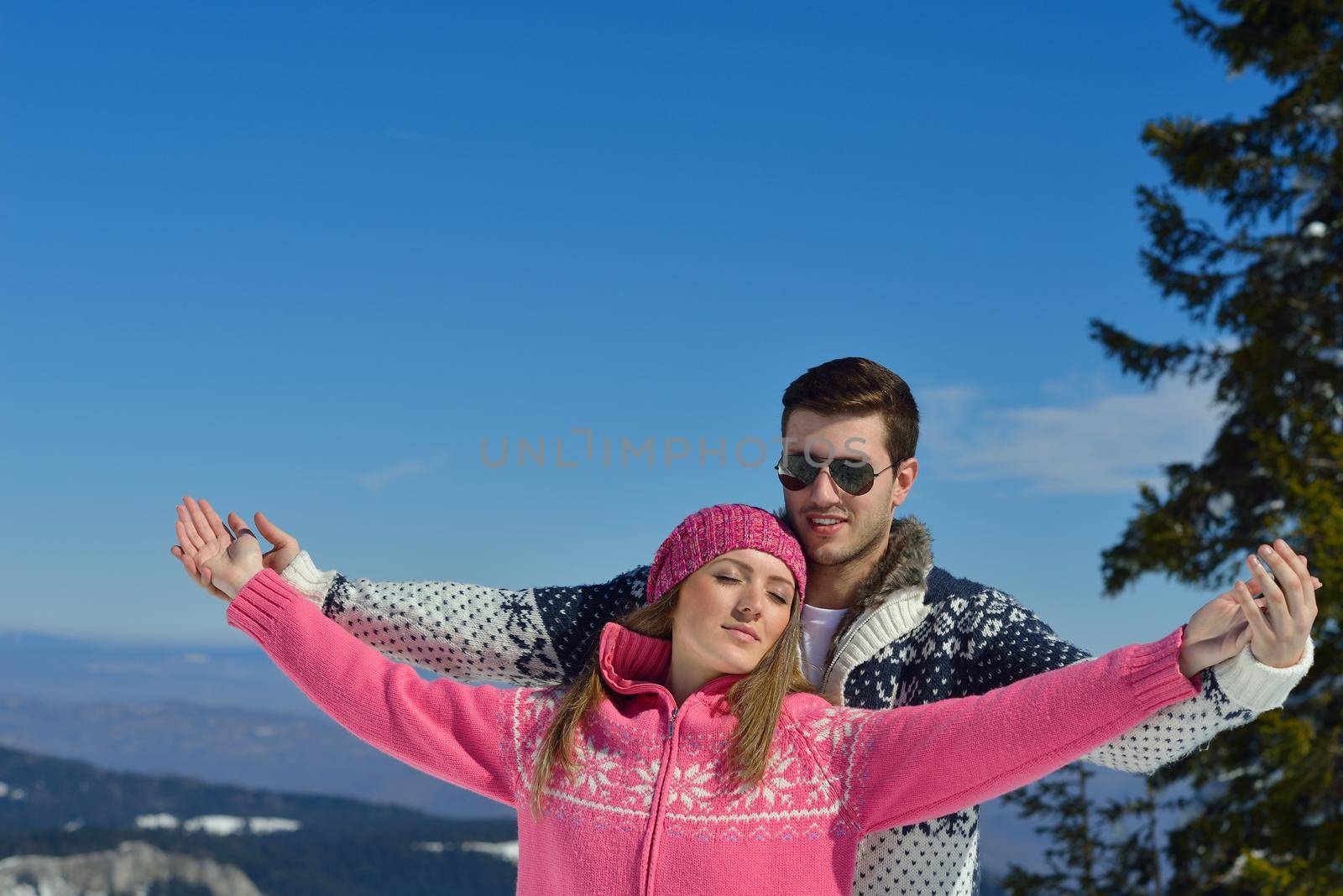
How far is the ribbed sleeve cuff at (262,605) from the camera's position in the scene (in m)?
3.54

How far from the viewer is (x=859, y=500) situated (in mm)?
3656

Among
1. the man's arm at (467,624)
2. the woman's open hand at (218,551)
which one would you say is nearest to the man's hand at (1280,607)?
the man's arm at (467,624)

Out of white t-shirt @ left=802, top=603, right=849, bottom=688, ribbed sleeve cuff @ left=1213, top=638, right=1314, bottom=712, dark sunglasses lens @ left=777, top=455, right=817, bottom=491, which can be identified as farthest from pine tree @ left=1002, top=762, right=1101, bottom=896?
ribbed sleeve cuff @ left=1213, top=638, right=1314, bottom=712

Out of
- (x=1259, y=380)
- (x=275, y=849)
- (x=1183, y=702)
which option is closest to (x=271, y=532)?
(x=1183, y=702)

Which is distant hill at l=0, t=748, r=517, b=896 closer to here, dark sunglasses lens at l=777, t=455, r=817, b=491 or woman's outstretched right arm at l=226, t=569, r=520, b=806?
woman's outstretched right arm at l=226, t=569, r=520, b=806

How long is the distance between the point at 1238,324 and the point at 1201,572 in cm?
283

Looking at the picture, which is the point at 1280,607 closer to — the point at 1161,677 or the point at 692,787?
the point at 1161,677

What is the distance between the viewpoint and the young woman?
288 cm

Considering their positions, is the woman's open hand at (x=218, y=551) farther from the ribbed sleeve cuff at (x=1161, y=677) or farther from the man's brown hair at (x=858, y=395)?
the ribbed sleeve cuff at (x=1161, y=677)

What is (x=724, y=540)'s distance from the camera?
11.0ft

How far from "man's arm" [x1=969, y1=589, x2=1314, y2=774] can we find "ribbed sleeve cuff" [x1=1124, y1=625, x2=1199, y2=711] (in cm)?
5

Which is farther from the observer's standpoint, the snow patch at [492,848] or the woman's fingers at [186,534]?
the snow patch at [492,848]

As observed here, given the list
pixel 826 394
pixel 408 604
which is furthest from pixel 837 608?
pixel 408 604

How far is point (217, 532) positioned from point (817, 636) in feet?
6.19
